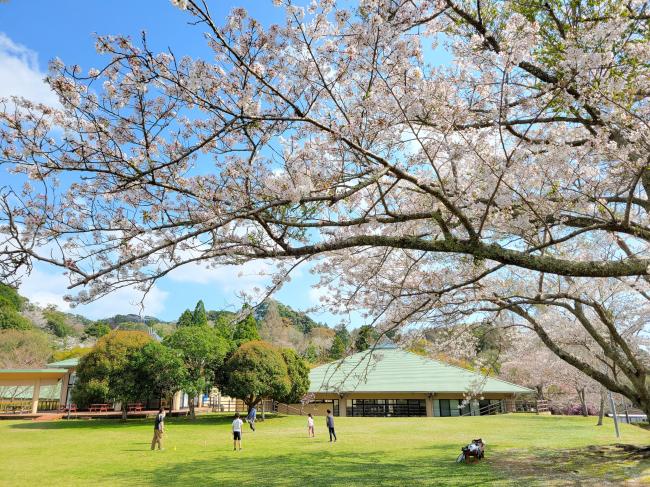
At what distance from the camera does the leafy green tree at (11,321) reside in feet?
133

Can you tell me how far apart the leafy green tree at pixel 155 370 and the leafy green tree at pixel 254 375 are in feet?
7.17

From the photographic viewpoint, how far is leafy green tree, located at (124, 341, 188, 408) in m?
20.5

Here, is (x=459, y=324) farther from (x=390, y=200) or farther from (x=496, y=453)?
(x=496, y=453)

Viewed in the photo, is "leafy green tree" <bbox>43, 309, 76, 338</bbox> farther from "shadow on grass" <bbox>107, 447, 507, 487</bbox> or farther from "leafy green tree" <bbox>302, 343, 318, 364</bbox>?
"shadow on grass" <bbox>107, 447, 507, 487</bbox>

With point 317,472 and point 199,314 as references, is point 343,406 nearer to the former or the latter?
point 317,472

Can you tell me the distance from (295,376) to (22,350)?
85.3 ft

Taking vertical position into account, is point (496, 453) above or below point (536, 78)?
below

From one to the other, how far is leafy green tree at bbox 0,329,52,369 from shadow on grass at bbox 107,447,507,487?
3176 centimetres

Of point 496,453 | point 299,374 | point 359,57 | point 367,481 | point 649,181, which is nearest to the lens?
point 359,57

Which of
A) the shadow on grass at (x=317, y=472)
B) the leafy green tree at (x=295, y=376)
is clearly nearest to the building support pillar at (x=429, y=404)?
the leafy green tree at (x=295, y=376)

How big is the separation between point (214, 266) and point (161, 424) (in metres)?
9.78

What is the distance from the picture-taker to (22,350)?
35.0 m

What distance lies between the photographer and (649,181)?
5414mm

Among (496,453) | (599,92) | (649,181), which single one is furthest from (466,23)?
(496,453)
